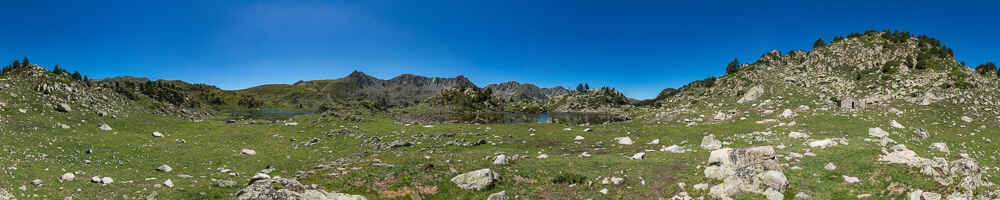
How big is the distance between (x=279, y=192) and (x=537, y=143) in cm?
2012

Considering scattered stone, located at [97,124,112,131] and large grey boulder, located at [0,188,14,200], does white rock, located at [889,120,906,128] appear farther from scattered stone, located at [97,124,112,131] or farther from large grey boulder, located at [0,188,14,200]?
scattered stone, located at [97,124,112,131]

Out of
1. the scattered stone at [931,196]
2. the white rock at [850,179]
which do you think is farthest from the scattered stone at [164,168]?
the scattered stone at [931,196]

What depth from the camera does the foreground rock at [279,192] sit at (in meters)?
9.84

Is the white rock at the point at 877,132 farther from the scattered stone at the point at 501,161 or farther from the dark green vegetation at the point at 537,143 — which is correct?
the scattered stone at the point at 501,161

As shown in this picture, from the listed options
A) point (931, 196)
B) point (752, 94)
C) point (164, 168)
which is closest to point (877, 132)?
point (931, 196)

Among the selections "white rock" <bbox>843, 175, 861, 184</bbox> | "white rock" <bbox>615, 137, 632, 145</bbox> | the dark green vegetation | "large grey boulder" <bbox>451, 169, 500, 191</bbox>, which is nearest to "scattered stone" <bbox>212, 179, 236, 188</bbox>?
the dark green vegetation

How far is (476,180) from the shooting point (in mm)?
14188

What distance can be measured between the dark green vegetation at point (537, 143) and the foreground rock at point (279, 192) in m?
2.54

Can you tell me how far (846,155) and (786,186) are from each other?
730 cm

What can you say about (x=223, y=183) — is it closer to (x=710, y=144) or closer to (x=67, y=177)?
(x=67, y=177)

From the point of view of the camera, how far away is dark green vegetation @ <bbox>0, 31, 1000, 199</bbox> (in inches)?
505

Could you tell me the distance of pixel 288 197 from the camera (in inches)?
389

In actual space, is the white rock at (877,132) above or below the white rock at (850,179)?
above

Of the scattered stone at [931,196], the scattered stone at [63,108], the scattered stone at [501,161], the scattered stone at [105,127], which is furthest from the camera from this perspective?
the scattered stone at [63,108]
